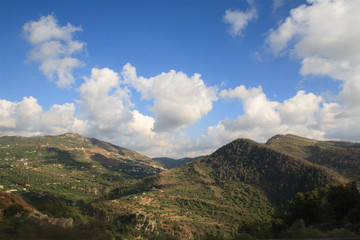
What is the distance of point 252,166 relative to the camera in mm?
112125

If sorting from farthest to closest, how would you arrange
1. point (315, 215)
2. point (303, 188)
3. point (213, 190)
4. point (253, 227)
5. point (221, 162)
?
point (221, 162) → point (213, 190) → point (303, 188) → point (253, 227) → point (315, 215)

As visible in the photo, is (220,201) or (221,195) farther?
Answer: (221,195)

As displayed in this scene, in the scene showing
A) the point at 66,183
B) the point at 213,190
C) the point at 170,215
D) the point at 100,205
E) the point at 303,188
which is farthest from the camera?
the point at 66,183

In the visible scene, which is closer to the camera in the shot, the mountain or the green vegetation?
the green vegetation

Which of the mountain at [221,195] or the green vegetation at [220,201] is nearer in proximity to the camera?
the green vegetation at [220,201]

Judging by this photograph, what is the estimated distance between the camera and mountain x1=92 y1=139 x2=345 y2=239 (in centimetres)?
6656

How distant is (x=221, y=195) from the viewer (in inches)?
3725

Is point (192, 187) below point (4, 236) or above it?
below

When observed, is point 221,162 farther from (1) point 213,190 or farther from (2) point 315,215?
(2) point 315,215

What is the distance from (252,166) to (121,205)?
7106 cm

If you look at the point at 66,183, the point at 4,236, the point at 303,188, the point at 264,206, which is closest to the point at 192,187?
the point at 264,206

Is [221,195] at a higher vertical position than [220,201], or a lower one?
higher

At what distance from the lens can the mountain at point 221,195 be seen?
66.6 m

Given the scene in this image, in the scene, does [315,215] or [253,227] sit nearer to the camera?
[315,215]
